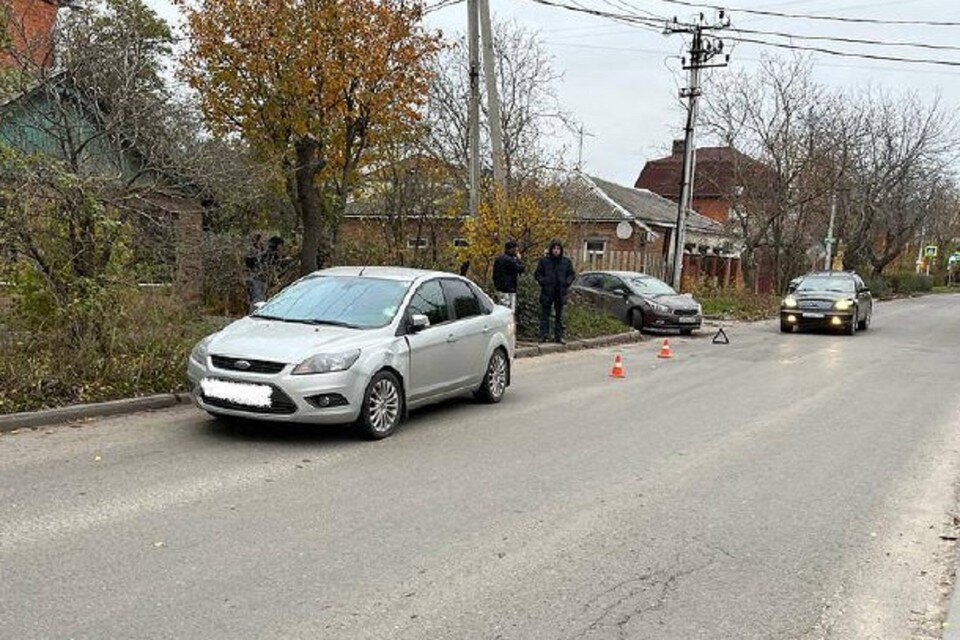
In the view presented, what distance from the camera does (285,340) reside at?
750 centimetres

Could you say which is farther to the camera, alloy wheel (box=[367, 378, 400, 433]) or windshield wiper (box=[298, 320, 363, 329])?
windshield wiper (box=[298, 320, 363, 329])

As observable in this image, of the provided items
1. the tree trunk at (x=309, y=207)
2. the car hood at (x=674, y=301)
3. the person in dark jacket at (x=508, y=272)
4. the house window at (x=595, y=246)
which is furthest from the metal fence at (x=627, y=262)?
the tree trunk at (x=309, y=207)

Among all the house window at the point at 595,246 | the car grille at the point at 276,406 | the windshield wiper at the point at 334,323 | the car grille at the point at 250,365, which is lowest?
the car grille at the point at 276,406

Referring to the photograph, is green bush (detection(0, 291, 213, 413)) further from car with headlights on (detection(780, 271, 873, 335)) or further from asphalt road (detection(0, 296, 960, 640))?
car with headlights on (detection(780, 271, 873, 335))

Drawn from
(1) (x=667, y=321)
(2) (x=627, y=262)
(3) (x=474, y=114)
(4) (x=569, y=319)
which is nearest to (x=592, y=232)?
(2) (x=627, y=262)

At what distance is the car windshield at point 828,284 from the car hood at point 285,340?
17626mm

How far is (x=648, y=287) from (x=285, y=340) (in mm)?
15000

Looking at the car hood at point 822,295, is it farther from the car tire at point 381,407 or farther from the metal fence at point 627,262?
the car tire at point 381,407

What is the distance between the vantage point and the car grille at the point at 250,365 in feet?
23.6

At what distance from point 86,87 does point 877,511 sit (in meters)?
8.69

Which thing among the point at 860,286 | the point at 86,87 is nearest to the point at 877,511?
the point at 86,87

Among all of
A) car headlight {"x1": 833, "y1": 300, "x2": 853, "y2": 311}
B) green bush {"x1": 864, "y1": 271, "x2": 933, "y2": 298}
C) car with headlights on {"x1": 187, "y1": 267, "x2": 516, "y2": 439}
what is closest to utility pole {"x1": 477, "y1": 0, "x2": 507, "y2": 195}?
car with headlights on {"x1": 187, "y1": 267, "x2": 516, "y2": 439}

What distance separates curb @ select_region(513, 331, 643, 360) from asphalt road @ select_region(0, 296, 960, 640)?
5630mm

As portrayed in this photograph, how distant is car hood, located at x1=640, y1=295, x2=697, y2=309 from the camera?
20.6m
